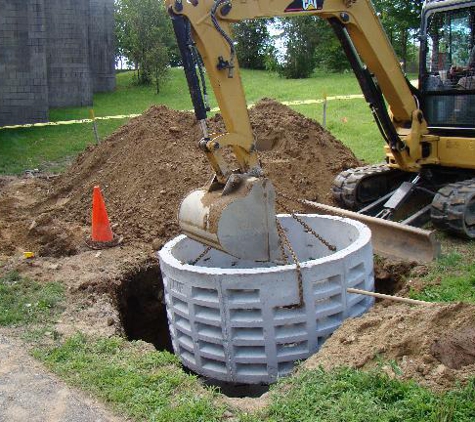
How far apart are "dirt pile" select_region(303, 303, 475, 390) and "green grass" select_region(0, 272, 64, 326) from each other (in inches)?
114

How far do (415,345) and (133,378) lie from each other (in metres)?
2.04

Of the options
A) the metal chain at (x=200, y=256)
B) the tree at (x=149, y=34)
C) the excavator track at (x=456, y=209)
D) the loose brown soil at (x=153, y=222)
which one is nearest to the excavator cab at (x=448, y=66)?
the excavator track at (x=456, y=209)

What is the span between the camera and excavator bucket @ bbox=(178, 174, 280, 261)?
5.54m

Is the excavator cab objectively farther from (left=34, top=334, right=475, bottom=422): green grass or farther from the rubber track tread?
(left=34, top=334, right=475, bottom=422): green grass

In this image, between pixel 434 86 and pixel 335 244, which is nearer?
pixel 335 244

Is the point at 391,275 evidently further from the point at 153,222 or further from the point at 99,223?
the point at 99,223

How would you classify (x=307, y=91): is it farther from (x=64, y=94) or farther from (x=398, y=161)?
(x=398, y=161)

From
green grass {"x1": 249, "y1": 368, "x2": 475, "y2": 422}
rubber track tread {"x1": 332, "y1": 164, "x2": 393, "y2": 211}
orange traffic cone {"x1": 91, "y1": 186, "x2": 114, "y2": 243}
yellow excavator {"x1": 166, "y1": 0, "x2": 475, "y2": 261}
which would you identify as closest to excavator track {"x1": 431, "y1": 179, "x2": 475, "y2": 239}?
yellow excavator {"x1": 166, "y1": 0, "x2": 475, "y2": 261}

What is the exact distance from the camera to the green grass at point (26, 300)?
6.18 meters

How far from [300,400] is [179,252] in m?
2.82

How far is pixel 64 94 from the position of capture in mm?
24156

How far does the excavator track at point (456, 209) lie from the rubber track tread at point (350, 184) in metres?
1.55

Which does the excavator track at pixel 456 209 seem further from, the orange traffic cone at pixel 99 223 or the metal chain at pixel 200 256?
the orange traffic cone at pixel 99 223

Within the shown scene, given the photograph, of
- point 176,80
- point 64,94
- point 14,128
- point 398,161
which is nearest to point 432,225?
point 398,161
